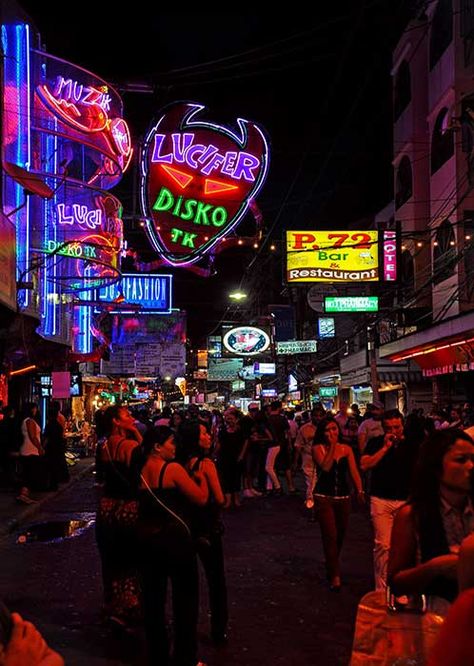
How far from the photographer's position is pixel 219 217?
17.6 m

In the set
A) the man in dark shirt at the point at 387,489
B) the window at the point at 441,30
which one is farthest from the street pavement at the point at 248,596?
the window at the point at 441,30

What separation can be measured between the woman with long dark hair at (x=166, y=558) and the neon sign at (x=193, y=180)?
11955 mm

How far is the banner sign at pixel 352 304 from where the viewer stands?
81.3ft

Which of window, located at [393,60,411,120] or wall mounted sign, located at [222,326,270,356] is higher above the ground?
Result: window, located at [393,60,411,120]

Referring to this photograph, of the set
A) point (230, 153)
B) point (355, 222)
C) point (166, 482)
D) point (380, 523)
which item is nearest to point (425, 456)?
point (166, 482)

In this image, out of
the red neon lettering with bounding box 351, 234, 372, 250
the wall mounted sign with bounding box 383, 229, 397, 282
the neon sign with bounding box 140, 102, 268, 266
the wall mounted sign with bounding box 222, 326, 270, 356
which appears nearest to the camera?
the neon sign with bounding box 140, 102, 268, 266

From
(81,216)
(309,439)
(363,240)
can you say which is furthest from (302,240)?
(309,439)

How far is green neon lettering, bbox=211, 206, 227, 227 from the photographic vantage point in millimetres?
17516

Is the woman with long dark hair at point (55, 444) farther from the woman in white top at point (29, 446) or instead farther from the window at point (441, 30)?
the window at point (441, 30)

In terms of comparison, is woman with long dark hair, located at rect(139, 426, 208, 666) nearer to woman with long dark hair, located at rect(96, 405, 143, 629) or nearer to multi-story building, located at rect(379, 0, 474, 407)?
woman with long dark hair, located at rect(96, 405, 143, 629)

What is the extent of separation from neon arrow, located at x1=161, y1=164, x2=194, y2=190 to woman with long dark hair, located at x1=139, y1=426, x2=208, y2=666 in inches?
489

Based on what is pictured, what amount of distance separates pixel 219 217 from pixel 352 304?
8.56 meters

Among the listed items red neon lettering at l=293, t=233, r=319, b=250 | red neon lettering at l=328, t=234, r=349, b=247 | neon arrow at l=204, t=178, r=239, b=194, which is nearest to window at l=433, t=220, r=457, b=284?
red neon lettering at l=328, t=234, r=349, b=247

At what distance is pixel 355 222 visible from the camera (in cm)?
4488
